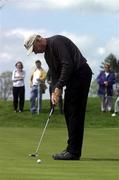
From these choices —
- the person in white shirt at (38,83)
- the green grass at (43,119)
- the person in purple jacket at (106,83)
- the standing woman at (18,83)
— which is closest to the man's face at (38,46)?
the green grass at (43,119)

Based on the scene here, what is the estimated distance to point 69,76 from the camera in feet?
34.7

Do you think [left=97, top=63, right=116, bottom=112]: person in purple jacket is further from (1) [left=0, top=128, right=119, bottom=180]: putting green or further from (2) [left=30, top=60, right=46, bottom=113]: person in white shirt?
(1) [left=0, top=128, right=119, bottom=180]: putting green

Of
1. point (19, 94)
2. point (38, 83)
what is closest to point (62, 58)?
point (38, 83)

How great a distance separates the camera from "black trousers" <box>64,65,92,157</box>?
35.1 feet

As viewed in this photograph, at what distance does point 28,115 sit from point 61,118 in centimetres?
165

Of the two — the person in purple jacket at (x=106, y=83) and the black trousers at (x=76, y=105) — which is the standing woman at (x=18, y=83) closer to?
the person in purple jacket at (x=106, y=83)

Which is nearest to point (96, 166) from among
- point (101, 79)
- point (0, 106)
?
point (101, 79)

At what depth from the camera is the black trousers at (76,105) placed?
10.7 meters

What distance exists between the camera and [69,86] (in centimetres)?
1076

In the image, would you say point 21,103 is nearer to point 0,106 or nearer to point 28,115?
point 28,115

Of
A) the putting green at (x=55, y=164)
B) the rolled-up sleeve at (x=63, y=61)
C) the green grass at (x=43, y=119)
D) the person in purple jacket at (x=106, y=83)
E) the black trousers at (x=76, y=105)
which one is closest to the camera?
the putting green at (x=55, y=164)

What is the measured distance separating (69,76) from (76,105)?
0.53 metres

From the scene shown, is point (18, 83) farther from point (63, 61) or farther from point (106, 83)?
point (63, 61)

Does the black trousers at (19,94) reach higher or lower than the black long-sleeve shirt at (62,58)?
lower
